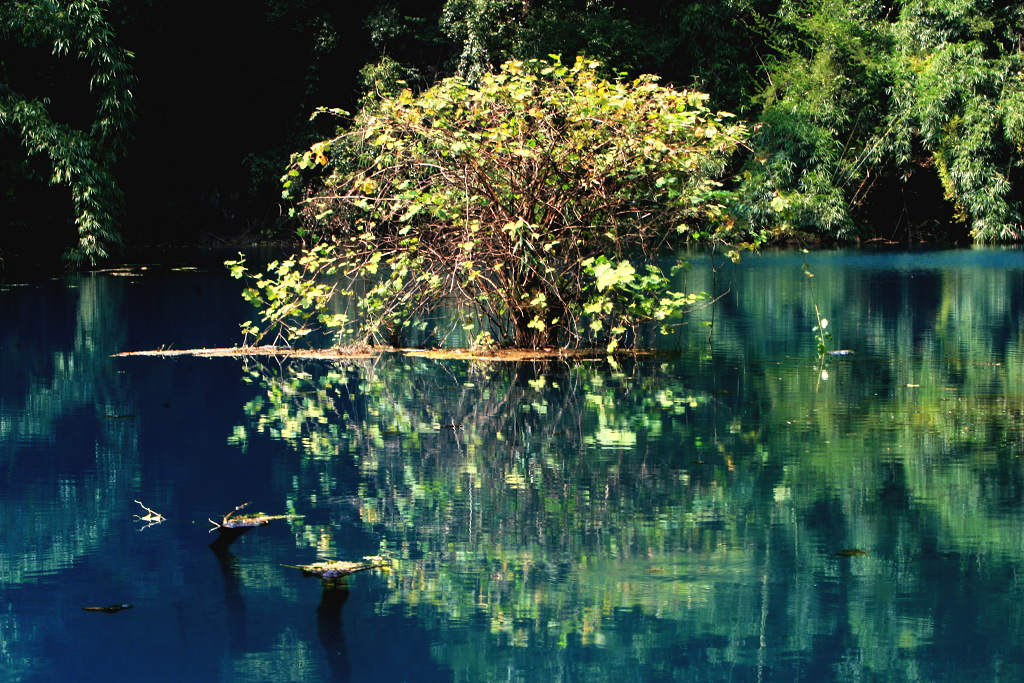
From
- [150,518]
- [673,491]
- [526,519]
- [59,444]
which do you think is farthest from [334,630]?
[59,444]

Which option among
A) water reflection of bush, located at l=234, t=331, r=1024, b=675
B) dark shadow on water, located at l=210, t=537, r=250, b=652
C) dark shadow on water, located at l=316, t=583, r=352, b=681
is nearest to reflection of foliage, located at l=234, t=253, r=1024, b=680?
water reflection of bush, located at l=234, t=331, r=1024, b=675

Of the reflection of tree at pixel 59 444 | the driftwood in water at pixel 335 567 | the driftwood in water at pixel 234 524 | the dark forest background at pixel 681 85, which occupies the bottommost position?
the driftwood in water at pixel 335 567

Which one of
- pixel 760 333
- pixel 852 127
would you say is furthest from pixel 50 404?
pixel 852 127

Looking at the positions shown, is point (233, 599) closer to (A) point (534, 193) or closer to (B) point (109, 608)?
(B) point (109, 608)

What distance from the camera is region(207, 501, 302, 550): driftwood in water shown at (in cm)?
438

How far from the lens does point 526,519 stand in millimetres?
4598

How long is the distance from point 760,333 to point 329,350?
12.2 feet

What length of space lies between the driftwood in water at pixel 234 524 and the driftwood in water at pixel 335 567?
0.41m

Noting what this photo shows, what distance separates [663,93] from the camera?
923 cm

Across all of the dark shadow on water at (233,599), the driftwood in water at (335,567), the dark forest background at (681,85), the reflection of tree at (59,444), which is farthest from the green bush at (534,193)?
the dark forest background at (681,85)

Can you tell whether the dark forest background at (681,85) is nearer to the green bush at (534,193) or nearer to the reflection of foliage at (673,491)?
the green bush at (534,193)

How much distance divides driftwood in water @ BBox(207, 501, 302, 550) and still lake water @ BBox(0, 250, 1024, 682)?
0.05 m

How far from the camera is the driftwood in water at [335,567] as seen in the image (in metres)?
3.87

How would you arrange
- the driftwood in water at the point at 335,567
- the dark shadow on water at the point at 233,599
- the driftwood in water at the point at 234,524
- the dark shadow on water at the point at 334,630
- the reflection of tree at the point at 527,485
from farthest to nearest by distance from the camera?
the driftwood in water at the point at 234,524 < the driftwood in water at the point at 335,567 < the reflection of tree at the point at 527,485 < the dark shadow on water at the point at 233,599 < the dark shadow on water at the point at 334,630
